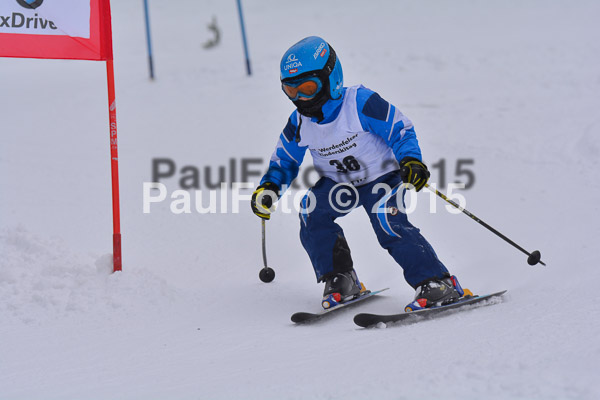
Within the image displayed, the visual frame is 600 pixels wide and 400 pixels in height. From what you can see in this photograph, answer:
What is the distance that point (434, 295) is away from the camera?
3.45 m

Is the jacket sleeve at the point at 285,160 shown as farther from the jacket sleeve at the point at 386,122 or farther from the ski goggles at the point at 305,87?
the jacket sleeve at the point at 386,122

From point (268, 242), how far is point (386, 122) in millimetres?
2132

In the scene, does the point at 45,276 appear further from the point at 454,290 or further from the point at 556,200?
the point at 556,200

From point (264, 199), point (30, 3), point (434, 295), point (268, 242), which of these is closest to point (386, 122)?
point (264, 199)

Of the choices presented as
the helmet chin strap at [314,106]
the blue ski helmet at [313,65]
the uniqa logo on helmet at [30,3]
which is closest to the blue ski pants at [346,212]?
the helmet chin strap at [314,106]

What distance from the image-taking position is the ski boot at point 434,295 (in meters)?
3.44

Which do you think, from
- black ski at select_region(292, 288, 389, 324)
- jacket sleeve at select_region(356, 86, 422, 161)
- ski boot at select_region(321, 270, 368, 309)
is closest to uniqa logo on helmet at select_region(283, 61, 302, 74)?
jacket sleeve at select_region(356, 86, 422, 161)

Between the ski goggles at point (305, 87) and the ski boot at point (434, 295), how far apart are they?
1285 mm

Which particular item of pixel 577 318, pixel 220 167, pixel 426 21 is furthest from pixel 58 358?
pixel 426 21

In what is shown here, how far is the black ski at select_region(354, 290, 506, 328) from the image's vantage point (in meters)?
3.12

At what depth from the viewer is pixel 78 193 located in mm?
6113

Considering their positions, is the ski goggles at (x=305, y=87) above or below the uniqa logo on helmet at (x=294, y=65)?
below

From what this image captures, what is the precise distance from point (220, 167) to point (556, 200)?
3.66 metres

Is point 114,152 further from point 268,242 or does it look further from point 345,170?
point 268,242
